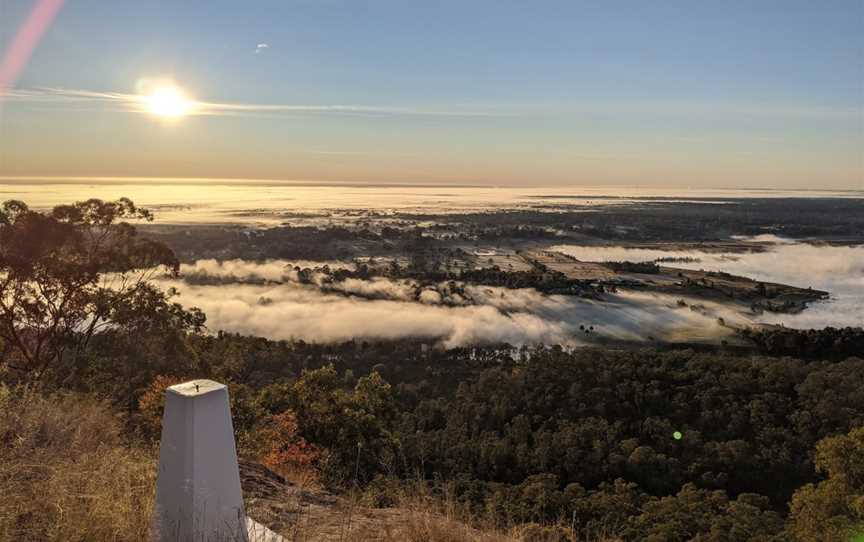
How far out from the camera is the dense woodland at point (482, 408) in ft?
53.1

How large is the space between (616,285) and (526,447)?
9168 centimetres

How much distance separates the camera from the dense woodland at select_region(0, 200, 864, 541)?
16.2 metres

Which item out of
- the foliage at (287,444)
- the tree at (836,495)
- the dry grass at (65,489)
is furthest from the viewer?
the tree at (836,495)

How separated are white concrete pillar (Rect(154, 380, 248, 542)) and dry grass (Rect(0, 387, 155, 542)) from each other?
1.40 ft

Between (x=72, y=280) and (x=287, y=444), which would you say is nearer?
(x=287, y=444)

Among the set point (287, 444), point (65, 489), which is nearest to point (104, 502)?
point (65, 489)

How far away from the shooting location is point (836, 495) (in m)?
16.9

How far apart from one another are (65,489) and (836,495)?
19613mm

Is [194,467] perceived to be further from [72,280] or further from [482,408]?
[482,408]

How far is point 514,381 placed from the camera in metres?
52.8

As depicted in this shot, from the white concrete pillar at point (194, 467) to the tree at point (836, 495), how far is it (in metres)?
17.1

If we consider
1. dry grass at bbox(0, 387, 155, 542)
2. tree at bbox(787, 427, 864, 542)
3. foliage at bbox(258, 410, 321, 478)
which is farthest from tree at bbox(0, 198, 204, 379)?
tree at bbox(787, 427, 864, 542)

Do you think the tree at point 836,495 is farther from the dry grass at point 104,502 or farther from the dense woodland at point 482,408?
the dry grass at point 104,502

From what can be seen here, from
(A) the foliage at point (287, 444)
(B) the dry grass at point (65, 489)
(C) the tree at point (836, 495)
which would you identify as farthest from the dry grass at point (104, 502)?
(C) the tree at point (836, 495)
